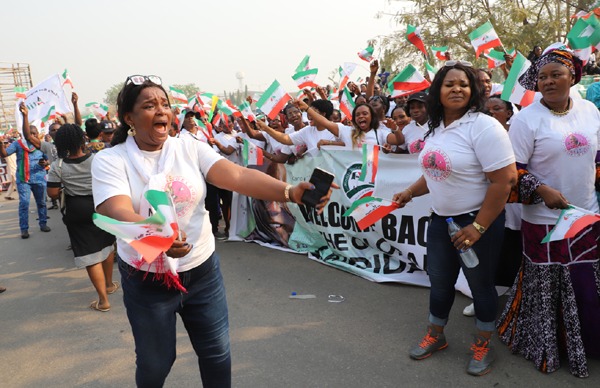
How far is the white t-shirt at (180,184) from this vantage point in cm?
194

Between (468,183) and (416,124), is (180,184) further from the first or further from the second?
(416,124)

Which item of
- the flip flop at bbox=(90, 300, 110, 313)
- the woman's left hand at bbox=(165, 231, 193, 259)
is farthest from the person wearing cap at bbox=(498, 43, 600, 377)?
the flip flop at bbox=(90, 300, 110, 313)

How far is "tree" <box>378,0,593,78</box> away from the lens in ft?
54.1

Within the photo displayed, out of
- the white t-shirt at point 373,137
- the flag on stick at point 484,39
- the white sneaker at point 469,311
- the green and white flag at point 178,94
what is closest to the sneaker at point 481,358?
the white sneaker at point 469,311

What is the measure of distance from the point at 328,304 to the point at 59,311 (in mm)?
2715

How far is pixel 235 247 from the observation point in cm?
623

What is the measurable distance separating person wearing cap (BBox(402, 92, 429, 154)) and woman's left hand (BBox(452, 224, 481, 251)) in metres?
1.89

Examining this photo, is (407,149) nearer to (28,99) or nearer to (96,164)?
(96,164)

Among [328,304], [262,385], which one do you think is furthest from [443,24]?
[262,385]

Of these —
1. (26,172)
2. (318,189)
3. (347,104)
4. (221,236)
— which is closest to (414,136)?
(347,104)

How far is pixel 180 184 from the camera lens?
2012mm

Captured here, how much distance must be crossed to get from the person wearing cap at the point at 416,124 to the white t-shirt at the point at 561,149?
1552 mm

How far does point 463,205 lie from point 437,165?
29 centimetres

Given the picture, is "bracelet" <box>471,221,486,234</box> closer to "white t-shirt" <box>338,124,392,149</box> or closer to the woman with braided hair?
"white t-shirt" <box>338,124,392,149</box>
